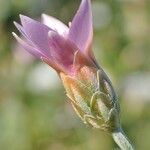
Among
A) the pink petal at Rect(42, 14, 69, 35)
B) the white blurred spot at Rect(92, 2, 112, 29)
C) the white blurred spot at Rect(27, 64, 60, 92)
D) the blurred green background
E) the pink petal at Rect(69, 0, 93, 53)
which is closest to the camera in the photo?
the pink petal at Rect(69, 0, 93, 53)

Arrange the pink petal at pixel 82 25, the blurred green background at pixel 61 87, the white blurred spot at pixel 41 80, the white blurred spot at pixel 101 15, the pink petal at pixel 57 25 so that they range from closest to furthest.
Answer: the pink petal at pixel 82 25
the pink petal at pixel 57 25
the blurred green background at pixel 61 87
the white blurred spot at pixel 41 80
the white blurred spot at pixel 101 15

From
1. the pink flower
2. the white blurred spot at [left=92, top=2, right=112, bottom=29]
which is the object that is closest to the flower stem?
the pink flower

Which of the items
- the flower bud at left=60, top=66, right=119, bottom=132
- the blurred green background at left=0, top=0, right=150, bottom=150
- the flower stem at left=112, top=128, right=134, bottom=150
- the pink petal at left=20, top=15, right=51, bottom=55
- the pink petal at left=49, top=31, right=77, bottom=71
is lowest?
the blurred green background at left=0, top=0, right=150, bottom=150

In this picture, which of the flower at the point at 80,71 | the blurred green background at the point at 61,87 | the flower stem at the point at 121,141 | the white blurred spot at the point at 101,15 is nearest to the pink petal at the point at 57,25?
the flower at the point at 80,71

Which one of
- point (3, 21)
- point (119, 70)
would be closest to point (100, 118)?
point (119, 70)

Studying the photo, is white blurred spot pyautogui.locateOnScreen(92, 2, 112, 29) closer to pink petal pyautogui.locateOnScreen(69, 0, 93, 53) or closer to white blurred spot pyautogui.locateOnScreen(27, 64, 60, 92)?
white blurred spot pyautogui.locateOnScreen(27, 64, 60, 92)

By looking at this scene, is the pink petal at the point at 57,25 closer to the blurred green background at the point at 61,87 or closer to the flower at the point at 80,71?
the flower at the point at 80,71

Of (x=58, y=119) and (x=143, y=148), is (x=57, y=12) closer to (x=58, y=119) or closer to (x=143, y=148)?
(x=58, y=119)
